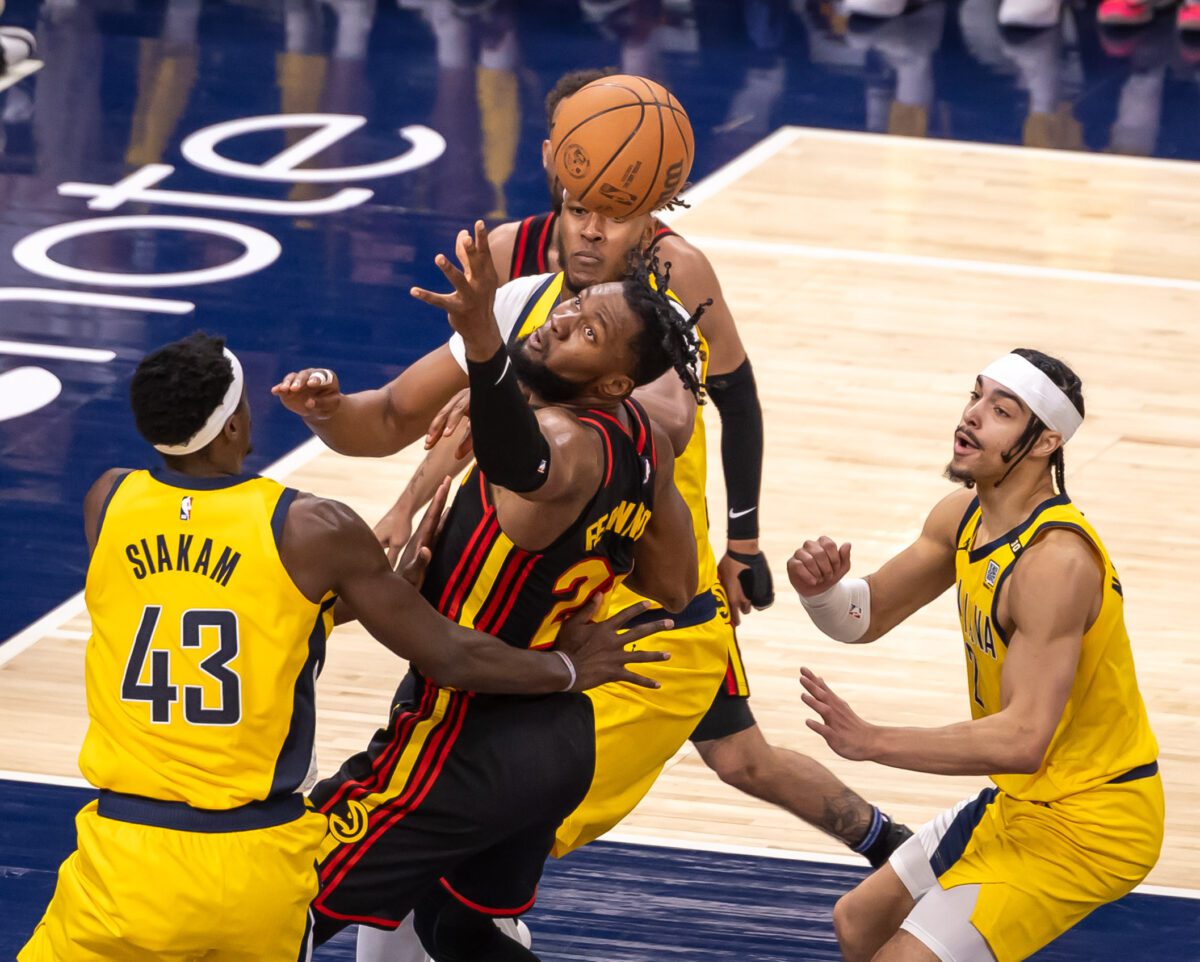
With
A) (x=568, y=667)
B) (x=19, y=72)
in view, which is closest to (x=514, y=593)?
(x=568, y=667)

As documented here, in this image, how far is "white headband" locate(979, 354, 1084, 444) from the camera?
16.6ft

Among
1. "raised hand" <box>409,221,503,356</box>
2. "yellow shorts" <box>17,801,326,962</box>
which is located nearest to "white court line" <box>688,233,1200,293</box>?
"raised hand" <box>409,221,503,356</box>

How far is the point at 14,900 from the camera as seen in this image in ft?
19.2

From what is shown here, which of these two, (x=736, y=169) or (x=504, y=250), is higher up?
(x=504, y=250)

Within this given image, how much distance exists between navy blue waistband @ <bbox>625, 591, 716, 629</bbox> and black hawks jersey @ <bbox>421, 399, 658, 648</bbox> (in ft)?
2.15

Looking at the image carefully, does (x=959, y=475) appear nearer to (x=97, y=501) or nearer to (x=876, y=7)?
(x=97, y=501)

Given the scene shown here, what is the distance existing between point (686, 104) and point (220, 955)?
1061cm

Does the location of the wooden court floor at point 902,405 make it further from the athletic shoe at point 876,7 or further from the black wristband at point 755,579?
the athletic shoe at point 876,7

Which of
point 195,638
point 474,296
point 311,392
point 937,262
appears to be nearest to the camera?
point 474,296

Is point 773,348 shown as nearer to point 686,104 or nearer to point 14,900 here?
point 686,104

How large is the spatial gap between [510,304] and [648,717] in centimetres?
110

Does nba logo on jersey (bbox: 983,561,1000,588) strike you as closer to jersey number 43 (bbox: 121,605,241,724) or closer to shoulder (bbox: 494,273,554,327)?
shoulder (bbox: 494,273,554,327)

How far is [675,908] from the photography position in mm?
6055

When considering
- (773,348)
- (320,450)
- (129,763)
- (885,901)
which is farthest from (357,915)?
(773,348)
